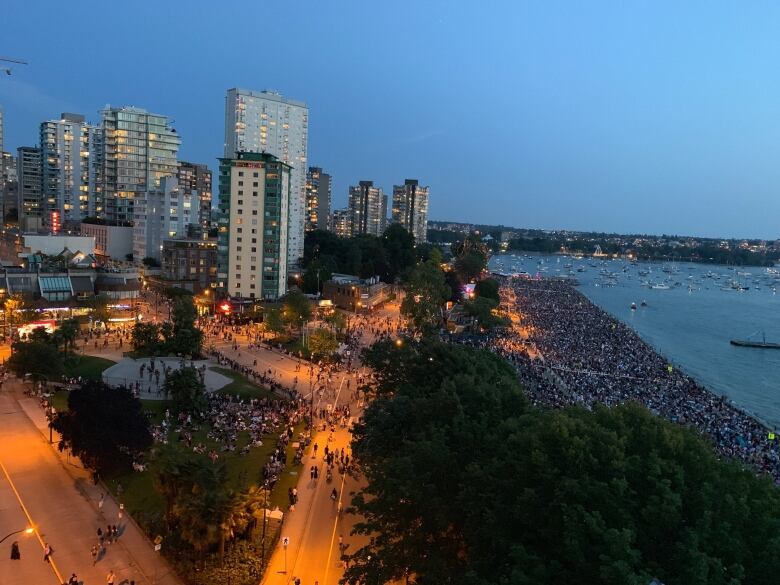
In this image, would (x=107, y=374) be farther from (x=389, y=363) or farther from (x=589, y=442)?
(x=589, y=442)

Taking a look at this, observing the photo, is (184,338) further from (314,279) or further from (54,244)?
(54,244)

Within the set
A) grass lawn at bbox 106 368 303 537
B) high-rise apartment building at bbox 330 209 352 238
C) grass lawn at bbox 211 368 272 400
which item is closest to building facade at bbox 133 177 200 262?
grass lawn at bbox 211 368 272 400

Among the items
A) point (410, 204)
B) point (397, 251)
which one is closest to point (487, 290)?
point (397, 251)

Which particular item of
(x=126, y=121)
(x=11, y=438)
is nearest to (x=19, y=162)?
(x=126, y=121)

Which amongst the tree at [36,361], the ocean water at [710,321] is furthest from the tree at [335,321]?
the ocean water at [710,321]

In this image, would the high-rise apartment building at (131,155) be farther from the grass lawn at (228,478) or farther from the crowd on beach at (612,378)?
the grass lawn at (228,478)

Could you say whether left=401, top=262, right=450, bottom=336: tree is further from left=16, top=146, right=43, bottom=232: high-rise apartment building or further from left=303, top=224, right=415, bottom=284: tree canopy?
left=16, top=146, right=43, bottom=232: high-rise apartment building
